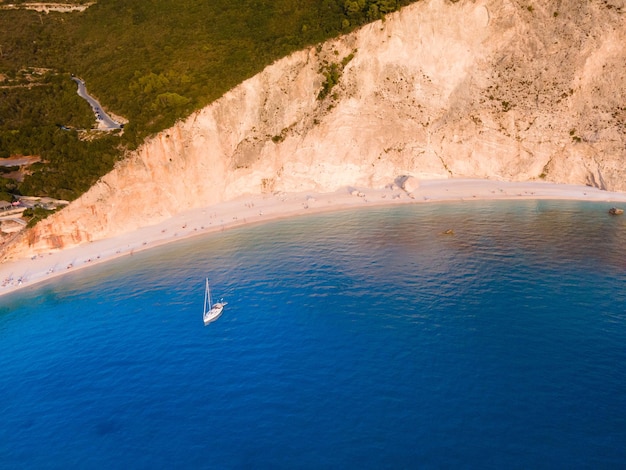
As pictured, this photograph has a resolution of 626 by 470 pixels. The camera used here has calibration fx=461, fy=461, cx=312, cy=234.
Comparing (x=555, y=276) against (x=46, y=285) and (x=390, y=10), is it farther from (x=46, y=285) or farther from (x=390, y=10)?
(x=46, y=285)

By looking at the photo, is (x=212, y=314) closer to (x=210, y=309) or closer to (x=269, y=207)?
(x=210, y=309)

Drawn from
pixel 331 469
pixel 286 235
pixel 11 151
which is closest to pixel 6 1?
pixel 11 151

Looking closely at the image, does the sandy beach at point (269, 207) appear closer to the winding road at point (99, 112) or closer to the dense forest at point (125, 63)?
the dense forest at point (125, 63)

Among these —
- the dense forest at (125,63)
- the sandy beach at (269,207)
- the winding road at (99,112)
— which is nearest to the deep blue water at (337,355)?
the sandy beach at (269,207)

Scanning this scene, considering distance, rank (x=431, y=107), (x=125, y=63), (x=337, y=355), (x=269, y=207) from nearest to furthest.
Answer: (x=337, y=355)
(x=269, y=207)
(x=431, y=107)
(x=125, y=63)

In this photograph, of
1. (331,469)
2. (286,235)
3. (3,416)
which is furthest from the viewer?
(286,235)

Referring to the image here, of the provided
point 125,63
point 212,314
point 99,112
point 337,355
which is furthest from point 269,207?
point 125,63
